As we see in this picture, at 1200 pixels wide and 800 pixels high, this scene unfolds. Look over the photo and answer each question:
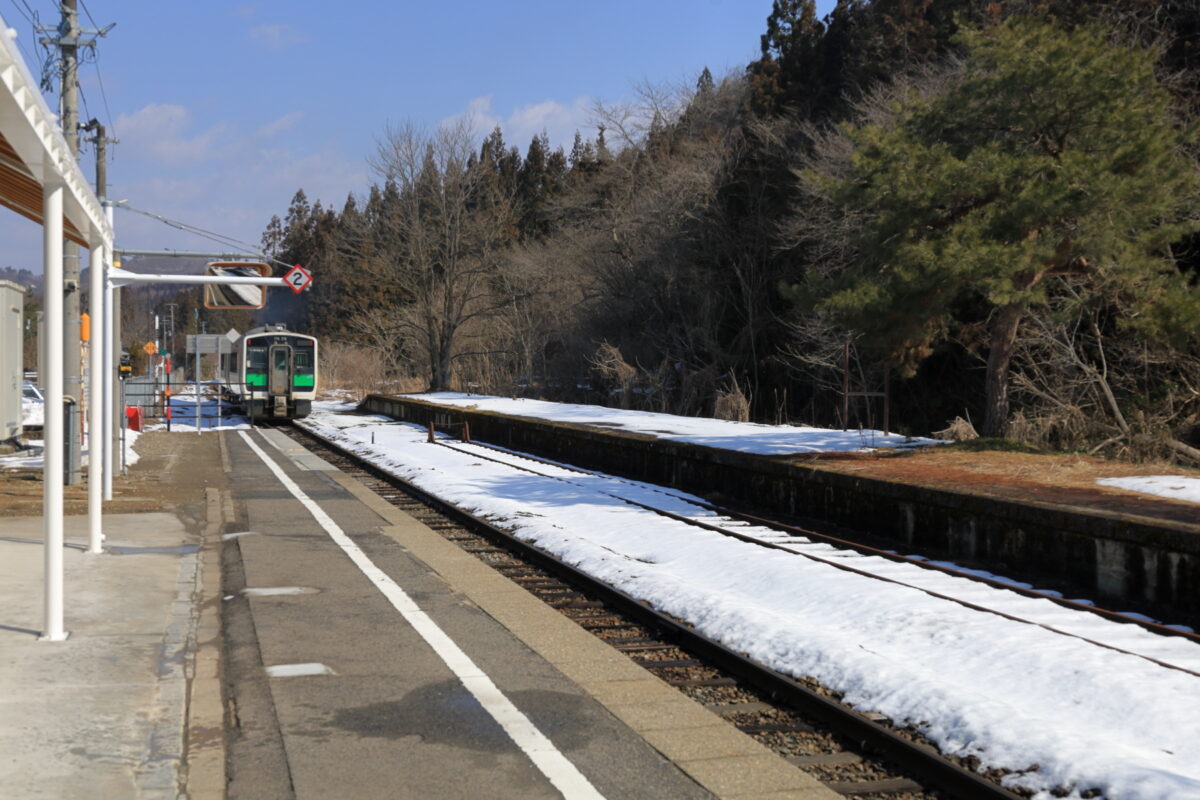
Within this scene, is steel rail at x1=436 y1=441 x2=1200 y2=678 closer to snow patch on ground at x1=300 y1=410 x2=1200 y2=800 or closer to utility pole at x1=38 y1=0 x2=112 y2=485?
snow patch on ground at x1=300 y1=410 x2=1200 y2=800

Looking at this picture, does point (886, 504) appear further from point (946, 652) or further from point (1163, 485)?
point (946, 652)

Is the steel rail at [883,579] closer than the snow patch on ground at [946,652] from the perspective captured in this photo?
No

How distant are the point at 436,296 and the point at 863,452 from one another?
116 ft

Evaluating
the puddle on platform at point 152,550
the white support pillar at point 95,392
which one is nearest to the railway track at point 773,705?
the puddle on platform at point 152,550

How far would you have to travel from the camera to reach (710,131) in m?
44.5

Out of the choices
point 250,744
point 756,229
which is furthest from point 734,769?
point 756,229

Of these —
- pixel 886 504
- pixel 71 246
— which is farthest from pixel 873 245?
pixel 71 246

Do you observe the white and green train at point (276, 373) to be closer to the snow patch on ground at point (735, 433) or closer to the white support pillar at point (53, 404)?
the snow patch on ground at point (735, 433)

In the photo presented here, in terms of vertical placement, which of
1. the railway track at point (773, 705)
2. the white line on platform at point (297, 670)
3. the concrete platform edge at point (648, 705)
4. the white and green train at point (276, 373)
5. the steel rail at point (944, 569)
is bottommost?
the railway track at point (773, 705)

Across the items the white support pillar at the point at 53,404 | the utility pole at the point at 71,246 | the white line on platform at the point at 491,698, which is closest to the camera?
the white line on platform at the point at 491,698

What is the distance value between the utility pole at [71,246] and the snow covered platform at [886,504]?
904 centimetres

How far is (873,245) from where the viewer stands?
15578 mm

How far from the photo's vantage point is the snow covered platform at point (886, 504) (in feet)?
30.9

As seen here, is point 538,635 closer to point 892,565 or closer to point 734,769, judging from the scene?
point 734,769
